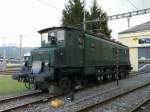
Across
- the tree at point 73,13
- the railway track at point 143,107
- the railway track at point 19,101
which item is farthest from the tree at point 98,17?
the railway track at point 143,107

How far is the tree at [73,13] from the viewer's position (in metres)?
44.8

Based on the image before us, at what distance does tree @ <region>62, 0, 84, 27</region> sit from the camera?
44.8m

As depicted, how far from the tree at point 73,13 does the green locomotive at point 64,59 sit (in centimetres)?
2440

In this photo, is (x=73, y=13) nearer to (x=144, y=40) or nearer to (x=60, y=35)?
(x=144, y=40)

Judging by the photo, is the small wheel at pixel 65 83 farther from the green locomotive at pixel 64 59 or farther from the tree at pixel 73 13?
the tree at pixel 73 13

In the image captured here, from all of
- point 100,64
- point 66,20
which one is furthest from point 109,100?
point 66,20

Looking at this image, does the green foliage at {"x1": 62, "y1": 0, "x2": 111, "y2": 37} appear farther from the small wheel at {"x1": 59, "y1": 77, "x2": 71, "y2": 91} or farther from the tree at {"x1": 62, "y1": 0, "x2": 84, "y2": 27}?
the small wheel at {"x1": 59, "y1": 77, "x2": 71, "y2": 91}

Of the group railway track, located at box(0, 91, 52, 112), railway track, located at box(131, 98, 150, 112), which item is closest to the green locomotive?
railway track, located at box(0, 91, 52, 112)

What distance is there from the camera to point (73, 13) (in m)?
45.0

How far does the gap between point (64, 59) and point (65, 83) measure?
1.30 metres

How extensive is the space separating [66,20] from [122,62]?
19641 mm

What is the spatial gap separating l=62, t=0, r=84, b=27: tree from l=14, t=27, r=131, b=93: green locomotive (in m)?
24.4

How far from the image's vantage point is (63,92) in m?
16.0

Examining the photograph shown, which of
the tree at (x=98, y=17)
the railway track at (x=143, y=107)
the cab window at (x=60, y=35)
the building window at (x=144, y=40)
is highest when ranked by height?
the tree at (x=98, y=17)
